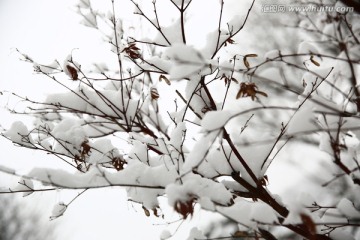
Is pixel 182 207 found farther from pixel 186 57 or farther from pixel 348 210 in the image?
pixel 348 210

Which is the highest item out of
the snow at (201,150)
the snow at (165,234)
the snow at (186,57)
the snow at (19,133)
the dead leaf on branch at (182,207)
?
the snow at (186,57)

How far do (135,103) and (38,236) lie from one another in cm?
1609

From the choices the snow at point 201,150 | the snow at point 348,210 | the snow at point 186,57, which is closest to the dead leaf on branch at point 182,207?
the snow at point 201,150

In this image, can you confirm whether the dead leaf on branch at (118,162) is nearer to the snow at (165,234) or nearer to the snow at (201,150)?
the snow at (165,234)

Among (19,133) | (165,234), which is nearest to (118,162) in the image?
(165,234)

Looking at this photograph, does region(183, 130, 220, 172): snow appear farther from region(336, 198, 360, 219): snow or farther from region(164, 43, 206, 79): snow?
region(336, 198, 360, 219): snow

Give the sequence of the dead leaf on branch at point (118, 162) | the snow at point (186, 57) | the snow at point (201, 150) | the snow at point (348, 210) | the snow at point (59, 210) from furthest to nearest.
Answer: the dead leaf on branch at point (118, 162) < the snow at point (59, 210) < the snow at point (348, 210) < the snow at point (201, 150) < the snow at point (186, 57)

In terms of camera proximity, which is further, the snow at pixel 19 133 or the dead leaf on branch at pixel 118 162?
the snow at pixel 19 133

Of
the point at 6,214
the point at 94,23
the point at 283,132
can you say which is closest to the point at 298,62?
the point at 94,23

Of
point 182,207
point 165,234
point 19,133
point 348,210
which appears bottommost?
point 165,234

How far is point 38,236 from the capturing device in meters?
14.6

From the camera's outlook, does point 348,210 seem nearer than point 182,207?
No

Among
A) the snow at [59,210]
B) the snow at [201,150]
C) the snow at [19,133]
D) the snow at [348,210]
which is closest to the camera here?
the snow at [201,150]

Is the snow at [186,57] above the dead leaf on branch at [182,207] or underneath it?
above
